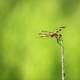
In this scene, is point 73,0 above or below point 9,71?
above

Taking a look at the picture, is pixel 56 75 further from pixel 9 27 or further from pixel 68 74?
pixel 9 27

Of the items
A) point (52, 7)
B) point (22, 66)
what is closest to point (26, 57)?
point (22, 66)

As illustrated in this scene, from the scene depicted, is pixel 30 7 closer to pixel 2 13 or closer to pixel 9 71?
pixel 2 13

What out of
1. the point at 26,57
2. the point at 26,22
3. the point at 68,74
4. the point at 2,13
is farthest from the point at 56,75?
the point at 2,13

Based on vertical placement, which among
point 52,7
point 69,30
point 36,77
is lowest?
point 36,77

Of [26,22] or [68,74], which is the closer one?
[68,74]

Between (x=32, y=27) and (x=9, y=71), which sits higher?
(x=32, y=27)
